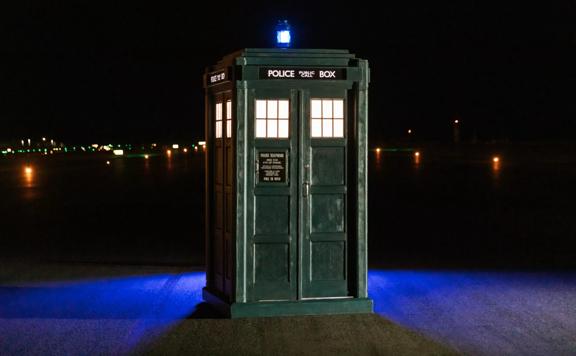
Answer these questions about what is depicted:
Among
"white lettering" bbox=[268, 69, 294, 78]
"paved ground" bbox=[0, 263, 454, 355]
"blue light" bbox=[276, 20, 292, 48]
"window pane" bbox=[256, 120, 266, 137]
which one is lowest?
"paved ground" bbox=[0, 263, 454, 355]

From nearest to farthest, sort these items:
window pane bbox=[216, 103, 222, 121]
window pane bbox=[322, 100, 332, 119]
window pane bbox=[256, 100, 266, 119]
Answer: window pane bbox=[256, 100, 266, 119] → window pane bbox=[322, 100, 332, 119] → window pane bbox=[216, 103, 222, 121]

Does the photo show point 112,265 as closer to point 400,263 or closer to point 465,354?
point 400,263

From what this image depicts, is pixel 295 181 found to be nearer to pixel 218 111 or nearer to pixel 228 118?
pixel 228 118

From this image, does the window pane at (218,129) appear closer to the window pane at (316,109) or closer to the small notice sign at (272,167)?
the small notice sign at (272,167)

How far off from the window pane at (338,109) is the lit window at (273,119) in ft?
1.50

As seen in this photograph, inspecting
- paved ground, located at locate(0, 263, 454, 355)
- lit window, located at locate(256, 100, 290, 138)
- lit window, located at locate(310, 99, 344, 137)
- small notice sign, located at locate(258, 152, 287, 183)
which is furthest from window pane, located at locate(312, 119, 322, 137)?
paved ground, located at locate(0, 263, 454, 355)

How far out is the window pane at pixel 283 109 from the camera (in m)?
8.46

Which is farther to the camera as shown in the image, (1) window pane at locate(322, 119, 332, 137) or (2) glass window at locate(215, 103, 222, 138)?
(2) glass window at locate(215, 103, 222, 138)

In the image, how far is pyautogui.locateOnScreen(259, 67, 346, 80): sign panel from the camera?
8336mm

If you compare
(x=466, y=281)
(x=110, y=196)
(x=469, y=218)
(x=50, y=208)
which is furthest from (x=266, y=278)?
(x=110, y=196)

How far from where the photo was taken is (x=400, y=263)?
1277cm

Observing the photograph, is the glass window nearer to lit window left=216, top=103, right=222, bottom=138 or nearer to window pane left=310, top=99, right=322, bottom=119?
lit window left=216, top=103, right=222, bottom=138

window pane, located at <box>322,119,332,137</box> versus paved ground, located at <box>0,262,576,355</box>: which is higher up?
window pane, located at <box>322,119,332,137</box>

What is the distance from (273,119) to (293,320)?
6.12 ft
